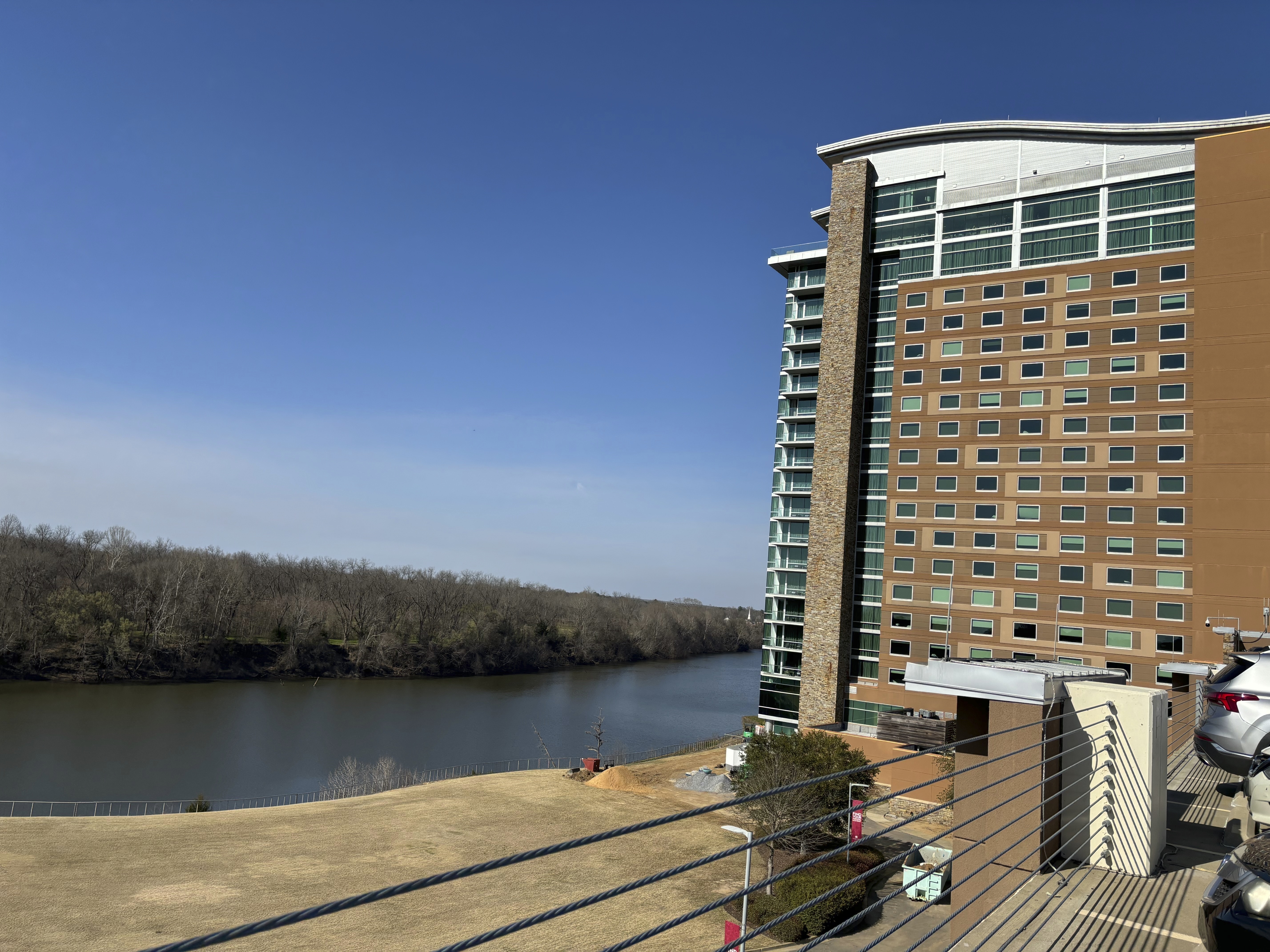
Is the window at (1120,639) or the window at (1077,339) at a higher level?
the window at (1077,339)

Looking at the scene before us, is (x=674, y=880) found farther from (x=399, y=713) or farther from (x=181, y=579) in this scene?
(x=181, y=579)

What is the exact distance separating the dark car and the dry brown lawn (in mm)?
21333

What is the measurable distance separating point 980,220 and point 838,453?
15.0m

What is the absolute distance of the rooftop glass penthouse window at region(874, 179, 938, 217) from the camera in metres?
49.0

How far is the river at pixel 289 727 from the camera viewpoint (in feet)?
139

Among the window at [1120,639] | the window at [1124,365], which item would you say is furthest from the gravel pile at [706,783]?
the window at [1124,365]

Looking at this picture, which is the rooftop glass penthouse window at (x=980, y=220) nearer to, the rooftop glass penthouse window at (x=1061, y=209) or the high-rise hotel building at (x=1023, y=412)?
the high-rise hotel building at (x=1023, y=412)

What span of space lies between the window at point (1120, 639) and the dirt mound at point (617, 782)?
936 inches

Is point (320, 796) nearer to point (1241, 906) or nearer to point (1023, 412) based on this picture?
point (1023, 412)

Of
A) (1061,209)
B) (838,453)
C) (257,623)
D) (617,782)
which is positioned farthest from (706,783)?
(257,623)

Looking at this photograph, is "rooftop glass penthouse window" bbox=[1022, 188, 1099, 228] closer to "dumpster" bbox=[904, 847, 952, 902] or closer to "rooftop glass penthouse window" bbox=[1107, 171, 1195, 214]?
"rooftop glass penthouse window" bbox=[1107, 171, 1195, 214]

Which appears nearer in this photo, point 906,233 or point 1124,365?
point 1124,365

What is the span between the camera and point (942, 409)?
4709 cm

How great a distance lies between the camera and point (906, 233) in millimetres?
49406
